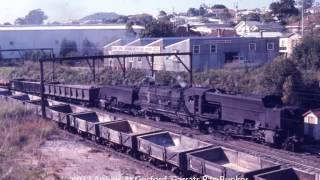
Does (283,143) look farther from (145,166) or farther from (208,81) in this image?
(208,81)

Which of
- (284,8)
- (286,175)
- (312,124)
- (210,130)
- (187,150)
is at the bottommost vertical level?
(210,130)

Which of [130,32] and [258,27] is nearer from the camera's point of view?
[258,27]

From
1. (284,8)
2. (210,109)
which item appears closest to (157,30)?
(284,8)

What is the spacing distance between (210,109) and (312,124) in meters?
4.64

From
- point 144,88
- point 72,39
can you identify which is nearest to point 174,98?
point 144,88

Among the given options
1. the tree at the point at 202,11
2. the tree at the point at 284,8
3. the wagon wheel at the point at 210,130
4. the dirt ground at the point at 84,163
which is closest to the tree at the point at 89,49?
the tree at the point at 284,8

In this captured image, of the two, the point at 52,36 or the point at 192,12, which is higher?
the point at 192,12

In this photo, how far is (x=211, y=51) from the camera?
41.5m

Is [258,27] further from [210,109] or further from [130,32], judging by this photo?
[210,109]

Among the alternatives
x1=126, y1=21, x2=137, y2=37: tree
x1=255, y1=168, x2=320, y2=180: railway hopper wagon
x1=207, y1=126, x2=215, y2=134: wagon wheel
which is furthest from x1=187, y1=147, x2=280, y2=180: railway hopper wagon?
x1=126, y1=21, x2=137, y2=37: tree

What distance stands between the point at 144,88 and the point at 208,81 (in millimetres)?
8493

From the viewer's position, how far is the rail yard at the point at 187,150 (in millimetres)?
13219

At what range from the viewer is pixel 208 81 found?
33656 millimetres

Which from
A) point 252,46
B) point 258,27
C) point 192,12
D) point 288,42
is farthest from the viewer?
point 192,12
